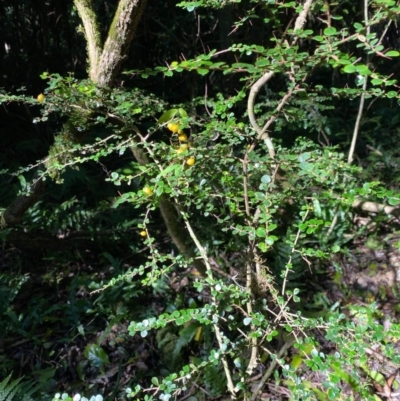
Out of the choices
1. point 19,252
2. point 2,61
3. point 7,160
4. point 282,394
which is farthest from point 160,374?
point 2,61

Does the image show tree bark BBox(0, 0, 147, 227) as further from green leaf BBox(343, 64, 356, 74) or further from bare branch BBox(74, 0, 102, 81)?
green leaf BBox(343, 64, 356, 74)

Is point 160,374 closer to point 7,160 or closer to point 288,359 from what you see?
A: point 288,359

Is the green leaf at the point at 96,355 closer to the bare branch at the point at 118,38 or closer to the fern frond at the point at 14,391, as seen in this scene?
the fern frond at the point at 14,391

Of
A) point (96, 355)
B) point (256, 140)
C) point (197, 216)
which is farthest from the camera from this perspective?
point (197, 216)

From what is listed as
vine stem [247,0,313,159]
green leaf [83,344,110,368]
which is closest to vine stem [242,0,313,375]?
vine stem [247,0,313,159]

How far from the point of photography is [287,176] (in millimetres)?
2484

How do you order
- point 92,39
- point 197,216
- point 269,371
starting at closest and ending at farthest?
1. point 92,39
2. point 269,371
3. point 197,216

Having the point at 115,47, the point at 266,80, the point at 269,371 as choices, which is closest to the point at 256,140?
the point at 266,80

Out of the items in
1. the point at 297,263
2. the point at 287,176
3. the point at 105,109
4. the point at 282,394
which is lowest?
the point at 282,394

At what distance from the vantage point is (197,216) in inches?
116

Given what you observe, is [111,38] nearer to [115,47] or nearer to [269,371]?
[115,47]

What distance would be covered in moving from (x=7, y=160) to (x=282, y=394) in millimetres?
3146

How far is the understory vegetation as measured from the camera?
1487 mm

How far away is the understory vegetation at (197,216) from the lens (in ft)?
4.88
